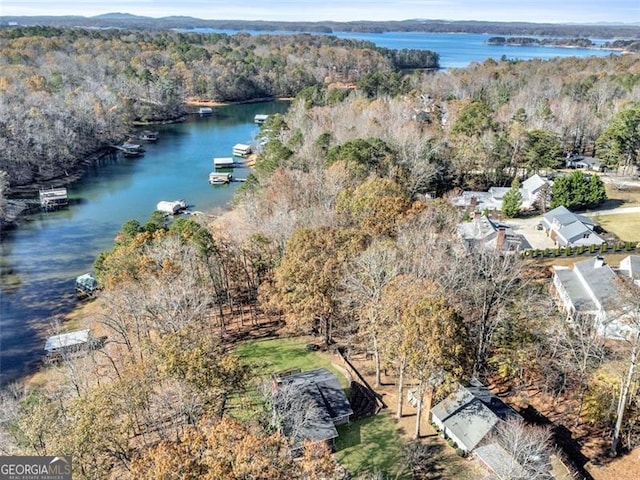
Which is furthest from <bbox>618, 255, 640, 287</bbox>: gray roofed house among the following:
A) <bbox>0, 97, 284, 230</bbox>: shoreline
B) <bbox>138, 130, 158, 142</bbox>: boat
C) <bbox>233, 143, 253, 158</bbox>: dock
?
<bbox>138, 130, 158, 142</bbox>: boat

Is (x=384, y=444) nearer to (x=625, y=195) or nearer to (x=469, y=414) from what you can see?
(x=469, y=414)

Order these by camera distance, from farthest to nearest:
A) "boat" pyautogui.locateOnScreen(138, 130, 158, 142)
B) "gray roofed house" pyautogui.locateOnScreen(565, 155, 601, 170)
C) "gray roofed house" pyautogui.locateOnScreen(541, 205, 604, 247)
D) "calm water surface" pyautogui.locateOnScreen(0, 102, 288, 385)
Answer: "boat" pyautogui.locateOnScreen(138, 130, 158, 142) < "gray roofed house" pyautogui.locateOnScreen(565, 155, 601, 170) < "gray roofed house" pyautogui.locateOnScreen(541, 205, 604, 247) < "calm water surface" pyautogui.locateOnScreen(0, 102, 288, 385)

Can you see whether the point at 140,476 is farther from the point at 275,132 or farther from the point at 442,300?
the point at 275,132

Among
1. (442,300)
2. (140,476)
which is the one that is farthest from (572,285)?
(140,476)

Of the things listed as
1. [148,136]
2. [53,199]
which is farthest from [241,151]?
[53,199]

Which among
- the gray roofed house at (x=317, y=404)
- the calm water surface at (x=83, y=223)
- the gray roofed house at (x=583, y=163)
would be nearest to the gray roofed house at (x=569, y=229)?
the gray roofed house at (x=583, y=163)

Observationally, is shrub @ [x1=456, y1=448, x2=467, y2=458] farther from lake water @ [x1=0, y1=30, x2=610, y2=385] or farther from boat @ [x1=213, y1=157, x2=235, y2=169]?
boat @ [x1=213, y1=157, x2=235, y2=169]
